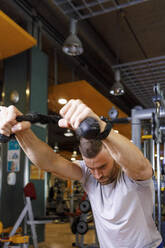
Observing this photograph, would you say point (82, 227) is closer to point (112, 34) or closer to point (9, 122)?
point (112, 34)

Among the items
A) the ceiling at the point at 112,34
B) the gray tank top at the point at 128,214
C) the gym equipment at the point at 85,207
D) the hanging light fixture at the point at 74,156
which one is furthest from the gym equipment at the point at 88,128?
the gym equipment at the point at 85,207

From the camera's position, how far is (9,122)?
1.06 m

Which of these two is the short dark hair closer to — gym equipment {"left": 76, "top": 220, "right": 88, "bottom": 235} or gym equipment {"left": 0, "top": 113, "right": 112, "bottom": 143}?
gym equipment {"left": 0, "top": 113, "right": 112, "bottom": 143}

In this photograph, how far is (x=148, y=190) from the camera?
1.26m

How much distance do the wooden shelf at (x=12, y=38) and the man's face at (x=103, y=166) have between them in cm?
331

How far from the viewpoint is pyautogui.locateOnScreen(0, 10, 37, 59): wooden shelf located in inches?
162

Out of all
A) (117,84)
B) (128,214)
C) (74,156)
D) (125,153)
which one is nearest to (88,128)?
(125,153)

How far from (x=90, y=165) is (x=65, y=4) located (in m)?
3.14

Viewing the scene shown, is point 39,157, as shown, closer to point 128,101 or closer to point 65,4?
point 65,4

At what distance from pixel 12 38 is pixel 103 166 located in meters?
3.76

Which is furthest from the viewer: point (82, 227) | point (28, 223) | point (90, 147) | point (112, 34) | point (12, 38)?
point (112, 34)

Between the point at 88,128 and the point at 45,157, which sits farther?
the point at 45,157

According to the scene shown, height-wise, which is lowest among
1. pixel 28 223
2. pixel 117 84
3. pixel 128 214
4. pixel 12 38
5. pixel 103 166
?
pixel 28 223

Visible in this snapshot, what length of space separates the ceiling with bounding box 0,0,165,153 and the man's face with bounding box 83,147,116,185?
3.04 m
